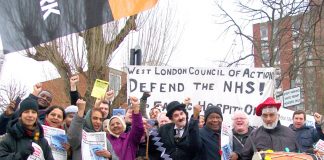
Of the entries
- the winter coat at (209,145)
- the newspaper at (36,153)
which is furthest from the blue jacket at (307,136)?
the newspaper at (36,153)

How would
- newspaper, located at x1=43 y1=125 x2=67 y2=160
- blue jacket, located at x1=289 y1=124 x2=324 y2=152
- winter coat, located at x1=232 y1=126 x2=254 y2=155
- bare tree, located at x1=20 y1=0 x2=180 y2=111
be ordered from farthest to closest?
bare tree, located at x1=20 y1=0 x2=180 y2=111
blue jacket, located at x1=289 y1=124 x2=324 y2=152
winter coat, located at x1=232 y1=126 x2=254 y2=155
newspaper, located at x1=43 y1=125 x2=67 y2=160

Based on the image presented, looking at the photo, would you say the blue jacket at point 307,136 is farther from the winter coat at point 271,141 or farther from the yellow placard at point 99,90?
the yellow placard at point 99,90

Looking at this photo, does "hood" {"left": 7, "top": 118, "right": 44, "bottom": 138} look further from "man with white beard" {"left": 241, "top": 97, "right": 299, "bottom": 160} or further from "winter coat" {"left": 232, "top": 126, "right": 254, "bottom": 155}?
"winter coat" {"left": 232, "top": 126, "right": 254, "bottom": 155}

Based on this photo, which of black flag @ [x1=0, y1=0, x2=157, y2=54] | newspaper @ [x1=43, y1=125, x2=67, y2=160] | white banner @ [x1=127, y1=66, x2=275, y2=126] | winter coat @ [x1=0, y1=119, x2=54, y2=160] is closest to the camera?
winter coat @ [x1=0, y1=119, x2=54, y2=160]

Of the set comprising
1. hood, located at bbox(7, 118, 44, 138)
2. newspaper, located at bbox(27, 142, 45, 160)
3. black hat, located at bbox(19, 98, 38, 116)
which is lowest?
newspaper, located at bbox(27, 142, 45, 160)

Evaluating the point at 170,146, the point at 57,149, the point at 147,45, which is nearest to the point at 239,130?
the point at 170,146

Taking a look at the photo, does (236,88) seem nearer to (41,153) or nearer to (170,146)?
(170,146)

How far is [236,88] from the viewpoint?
9852 millimetres

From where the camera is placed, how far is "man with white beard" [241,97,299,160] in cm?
635

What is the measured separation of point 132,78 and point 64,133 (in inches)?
146

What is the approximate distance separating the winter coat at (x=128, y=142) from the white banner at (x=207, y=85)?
3035 millimetres

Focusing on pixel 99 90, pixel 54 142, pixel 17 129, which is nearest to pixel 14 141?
pixel 17 129

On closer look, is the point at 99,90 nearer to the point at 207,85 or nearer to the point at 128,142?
the point at 128,142

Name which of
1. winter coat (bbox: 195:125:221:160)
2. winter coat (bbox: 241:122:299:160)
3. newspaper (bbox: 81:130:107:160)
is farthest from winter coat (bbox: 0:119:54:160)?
winter coat (bbox: 241:122:299:160)
